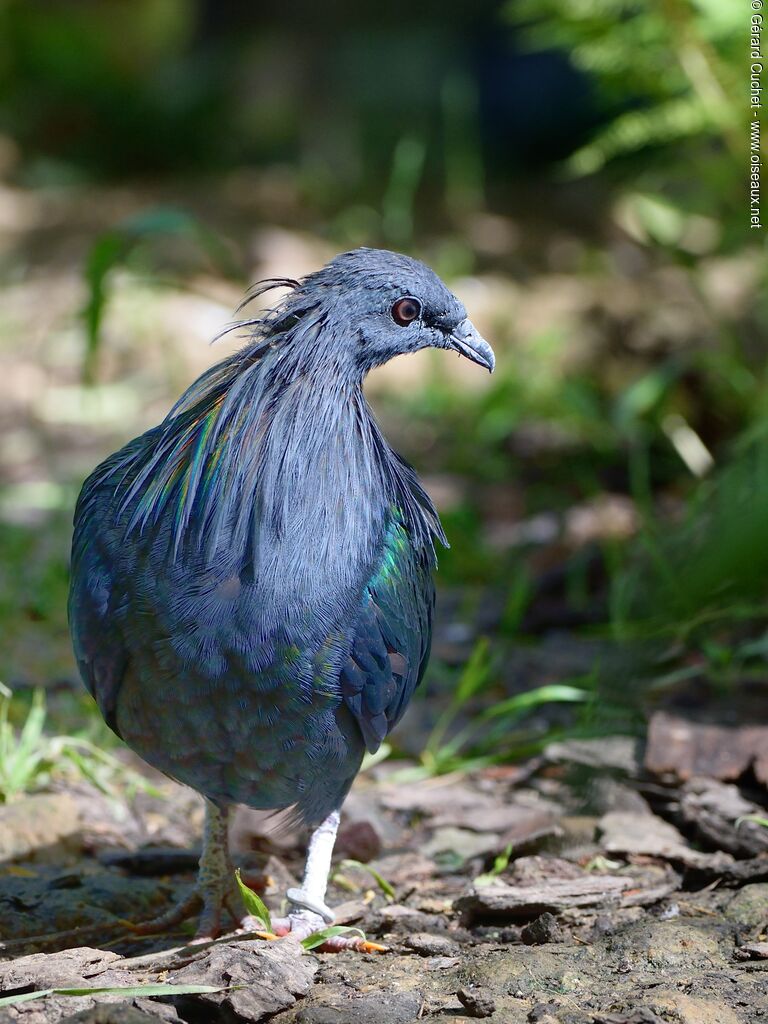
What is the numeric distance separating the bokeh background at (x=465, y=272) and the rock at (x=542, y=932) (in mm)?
568

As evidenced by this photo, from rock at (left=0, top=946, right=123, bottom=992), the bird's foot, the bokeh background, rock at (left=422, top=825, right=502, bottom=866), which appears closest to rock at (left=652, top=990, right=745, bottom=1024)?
the bokeh background

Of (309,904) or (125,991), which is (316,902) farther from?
(125,991)

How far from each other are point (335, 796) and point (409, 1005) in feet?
2.40

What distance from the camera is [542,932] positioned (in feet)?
10.7

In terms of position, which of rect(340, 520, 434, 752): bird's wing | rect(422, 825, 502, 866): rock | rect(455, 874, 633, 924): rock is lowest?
rect(455, 874, 633, 924): rock

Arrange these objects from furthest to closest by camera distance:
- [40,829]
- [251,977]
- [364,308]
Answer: [40,829], [364,308], [251,977]

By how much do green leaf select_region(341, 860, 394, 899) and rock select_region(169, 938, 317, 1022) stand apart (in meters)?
0.65

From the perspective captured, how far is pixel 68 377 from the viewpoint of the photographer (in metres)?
7.64

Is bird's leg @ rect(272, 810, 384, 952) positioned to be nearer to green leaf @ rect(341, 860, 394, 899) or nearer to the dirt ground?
the dirt ground

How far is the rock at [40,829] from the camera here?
3848 mm

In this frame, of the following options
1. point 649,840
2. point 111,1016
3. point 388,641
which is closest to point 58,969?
point 111,1016

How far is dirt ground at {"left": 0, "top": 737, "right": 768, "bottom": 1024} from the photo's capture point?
9.24 feet

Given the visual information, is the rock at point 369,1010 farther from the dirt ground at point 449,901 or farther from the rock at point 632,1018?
the rock at point 632,1018

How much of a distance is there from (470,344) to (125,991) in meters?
1.96
